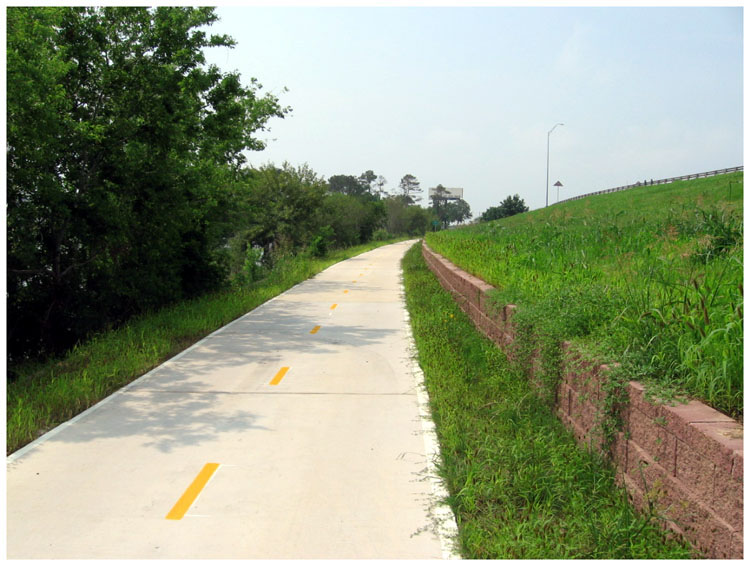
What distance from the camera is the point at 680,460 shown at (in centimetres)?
413

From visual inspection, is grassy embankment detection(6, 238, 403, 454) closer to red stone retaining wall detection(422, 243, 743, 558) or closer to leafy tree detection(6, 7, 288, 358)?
leafy tree detection(6, 7, 288, 358)

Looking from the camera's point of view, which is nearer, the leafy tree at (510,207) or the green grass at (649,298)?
the green grass at (649,298)

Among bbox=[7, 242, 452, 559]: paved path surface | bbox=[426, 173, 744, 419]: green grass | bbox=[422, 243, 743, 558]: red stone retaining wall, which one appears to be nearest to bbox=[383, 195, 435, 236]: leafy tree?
bbox=[426, 173, 744, 419]: green grass

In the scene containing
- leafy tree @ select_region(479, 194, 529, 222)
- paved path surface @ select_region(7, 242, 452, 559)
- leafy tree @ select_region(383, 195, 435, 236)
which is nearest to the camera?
paved path surface @ select_region(7, 242, 452, 559)

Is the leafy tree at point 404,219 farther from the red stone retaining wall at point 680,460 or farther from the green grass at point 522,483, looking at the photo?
the red stone retaining wall at point 680,460

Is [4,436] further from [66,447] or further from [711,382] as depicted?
[711,382]

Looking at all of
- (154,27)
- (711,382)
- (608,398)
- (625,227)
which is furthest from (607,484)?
(154,27)

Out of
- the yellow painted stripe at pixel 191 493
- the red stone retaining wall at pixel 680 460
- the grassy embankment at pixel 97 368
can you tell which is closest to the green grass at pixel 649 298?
the red stone retaining wall at pixel 680 460

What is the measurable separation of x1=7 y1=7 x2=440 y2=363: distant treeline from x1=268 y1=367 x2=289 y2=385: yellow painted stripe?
6.71m

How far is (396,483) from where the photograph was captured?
5590 millimetres

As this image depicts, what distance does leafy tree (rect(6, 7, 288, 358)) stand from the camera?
12914 mm

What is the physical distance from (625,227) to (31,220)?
12.0 m

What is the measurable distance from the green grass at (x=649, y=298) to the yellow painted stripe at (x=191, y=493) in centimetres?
340

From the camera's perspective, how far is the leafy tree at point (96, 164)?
12.9 m
